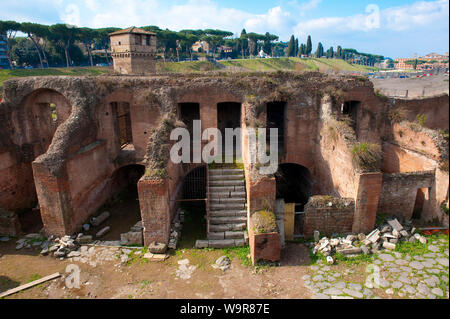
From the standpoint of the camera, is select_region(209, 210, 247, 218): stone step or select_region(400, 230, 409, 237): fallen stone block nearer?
select_region(400, 230, 409, 237): fallen stone block

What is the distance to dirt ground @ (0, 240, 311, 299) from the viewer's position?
24.5 feet

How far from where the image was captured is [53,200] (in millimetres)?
9523

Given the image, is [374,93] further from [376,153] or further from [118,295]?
[118,295]

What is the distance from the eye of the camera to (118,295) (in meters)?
7.48

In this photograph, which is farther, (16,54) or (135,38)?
(16,54)

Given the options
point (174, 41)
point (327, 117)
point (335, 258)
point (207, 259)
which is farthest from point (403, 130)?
point (174, 41)

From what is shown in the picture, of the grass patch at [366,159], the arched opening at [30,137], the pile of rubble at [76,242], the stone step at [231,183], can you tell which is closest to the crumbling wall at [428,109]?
the grass patch at [366,159]

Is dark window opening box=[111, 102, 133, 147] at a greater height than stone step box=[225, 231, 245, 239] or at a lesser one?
greater

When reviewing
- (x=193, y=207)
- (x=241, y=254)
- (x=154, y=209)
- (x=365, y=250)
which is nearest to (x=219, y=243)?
(x=241, y=254)

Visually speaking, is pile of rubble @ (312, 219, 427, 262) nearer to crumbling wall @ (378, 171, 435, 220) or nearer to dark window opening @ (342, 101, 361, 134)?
crumbling wall @ (378, 171, 435, 220)

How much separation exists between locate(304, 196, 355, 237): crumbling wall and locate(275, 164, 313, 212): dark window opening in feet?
13.8

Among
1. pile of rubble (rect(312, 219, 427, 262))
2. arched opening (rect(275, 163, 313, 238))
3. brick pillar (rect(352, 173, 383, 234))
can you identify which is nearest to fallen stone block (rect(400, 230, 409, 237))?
pile of rubble (rect(312, 219, 427, 262))

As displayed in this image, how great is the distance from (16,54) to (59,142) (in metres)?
47.0

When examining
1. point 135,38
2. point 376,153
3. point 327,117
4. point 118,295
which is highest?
point 135,38
